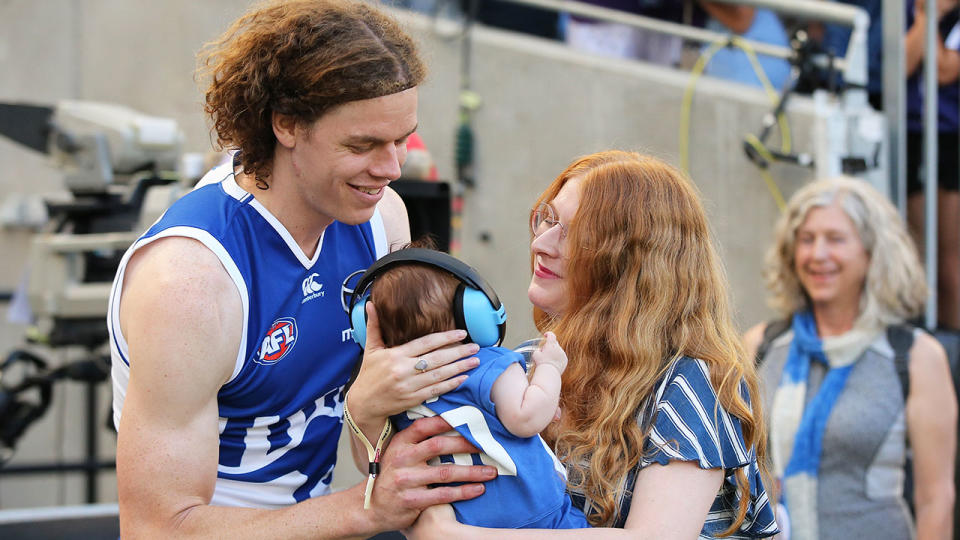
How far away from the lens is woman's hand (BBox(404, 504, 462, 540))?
169 centimetres

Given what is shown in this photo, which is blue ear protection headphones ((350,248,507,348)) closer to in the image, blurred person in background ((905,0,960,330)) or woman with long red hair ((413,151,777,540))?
woman with long red hair ((413,151,777,540))

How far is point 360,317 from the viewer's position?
178 cm

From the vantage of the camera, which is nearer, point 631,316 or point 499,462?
point 499,462

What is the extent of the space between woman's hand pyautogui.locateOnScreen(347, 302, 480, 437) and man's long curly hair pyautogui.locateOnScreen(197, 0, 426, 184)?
43 cm

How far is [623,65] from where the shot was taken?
202 inches

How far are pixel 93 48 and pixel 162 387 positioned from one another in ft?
16.1

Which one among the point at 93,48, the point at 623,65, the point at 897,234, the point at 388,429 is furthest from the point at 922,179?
the point at 93,48

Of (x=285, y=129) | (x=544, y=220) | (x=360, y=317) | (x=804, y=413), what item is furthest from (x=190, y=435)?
(x=804, y=413)

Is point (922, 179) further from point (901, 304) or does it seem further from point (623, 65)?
point (623, 65)

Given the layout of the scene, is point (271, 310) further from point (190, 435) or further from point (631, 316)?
point (631, 316)

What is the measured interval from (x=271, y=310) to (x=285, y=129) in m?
0.37

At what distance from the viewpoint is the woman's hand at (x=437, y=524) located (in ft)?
5.54

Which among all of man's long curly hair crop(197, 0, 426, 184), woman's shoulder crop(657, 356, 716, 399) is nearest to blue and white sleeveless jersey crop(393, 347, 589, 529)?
woman's shoulder crop(657, 356, 716, 399)

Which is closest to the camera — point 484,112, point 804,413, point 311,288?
point 311,288
